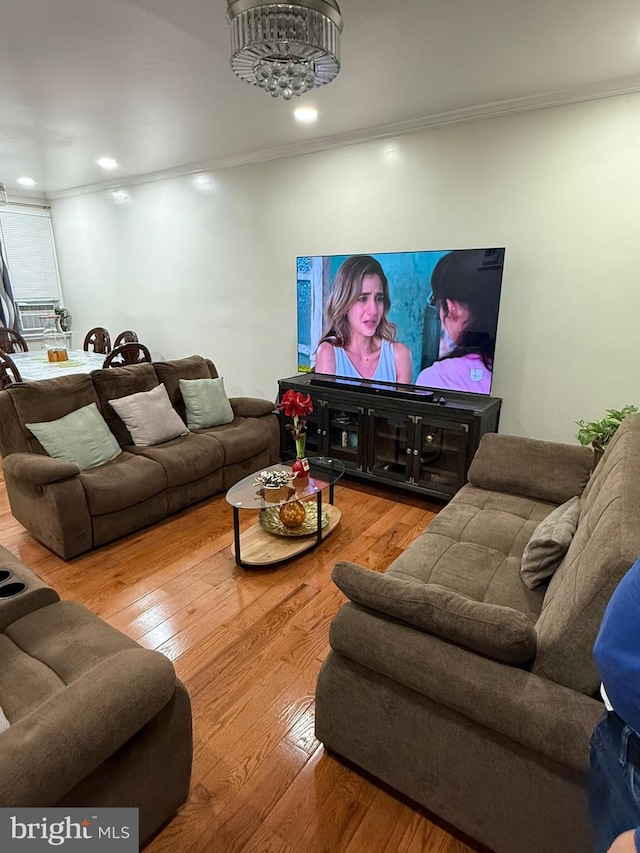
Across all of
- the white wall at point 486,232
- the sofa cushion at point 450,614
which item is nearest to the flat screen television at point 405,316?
the white wall at point 486,232

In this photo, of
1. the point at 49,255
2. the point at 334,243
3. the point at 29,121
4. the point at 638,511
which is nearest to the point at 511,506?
the point at 638,511

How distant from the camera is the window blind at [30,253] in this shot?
6082 mm

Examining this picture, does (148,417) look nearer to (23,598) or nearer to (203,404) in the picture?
(203,404)

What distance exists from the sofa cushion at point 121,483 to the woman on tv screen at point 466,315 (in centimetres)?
220

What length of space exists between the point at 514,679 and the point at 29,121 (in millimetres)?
4569

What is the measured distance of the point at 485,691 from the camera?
1158mm

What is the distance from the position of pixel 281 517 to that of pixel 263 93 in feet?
8.67

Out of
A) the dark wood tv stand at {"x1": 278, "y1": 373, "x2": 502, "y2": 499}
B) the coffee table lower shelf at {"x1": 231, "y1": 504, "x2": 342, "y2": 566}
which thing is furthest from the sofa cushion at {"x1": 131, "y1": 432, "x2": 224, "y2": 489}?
the dark wood tv stand at {"x1": 278, "y1": 373, "x2": 502, "y2": 499}

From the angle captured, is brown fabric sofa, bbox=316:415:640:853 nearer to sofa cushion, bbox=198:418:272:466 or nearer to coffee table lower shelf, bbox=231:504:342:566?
coffee table lower shelf, bbox=231:504:342:566

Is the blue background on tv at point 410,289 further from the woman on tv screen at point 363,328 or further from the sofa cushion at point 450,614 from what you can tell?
the sofa cushion at point 450,614

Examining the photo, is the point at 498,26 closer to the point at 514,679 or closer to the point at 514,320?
the point at 514,320

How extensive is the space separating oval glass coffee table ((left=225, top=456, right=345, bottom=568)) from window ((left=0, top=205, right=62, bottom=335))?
5402 mm

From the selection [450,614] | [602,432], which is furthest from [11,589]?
[602,432]
